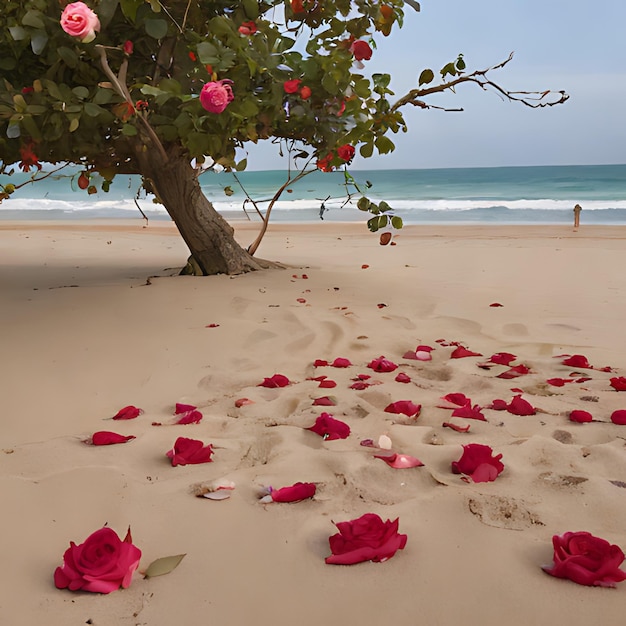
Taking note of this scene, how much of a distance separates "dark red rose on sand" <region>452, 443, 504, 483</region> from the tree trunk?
320 cm

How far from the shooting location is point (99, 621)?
1157 millimetres

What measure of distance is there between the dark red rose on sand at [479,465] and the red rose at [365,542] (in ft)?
1.39

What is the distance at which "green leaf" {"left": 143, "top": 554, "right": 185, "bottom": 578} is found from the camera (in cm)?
130

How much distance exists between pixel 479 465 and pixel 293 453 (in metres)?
0.53

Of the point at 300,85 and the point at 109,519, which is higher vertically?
the point at 300,85

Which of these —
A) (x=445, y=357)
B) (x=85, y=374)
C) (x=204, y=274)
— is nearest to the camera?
(x=85, y=374)

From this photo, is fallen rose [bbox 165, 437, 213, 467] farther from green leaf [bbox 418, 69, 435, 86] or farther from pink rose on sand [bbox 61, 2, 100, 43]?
green leaf [bbox 418, 69, 435, 86]

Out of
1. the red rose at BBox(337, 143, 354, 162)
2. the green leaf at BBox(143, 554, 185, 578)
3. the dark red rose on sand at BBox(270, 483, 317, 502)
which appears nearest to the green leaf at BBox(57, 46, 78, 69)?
the red rose at BBox(337, 143, 354, 162)

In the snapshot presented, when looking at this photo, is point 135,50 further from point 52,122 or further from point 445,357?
point 445,357

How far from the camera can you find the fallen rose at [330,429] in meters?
2.01

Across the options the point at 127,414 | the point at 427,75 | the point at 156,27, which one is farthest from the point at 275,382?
the point at 427,75

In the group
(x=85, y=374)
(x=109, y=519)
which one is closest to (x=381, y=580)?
(x=109, y=519)

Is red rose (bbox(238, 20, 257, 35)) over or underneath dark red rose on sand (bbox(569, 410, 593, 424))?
over

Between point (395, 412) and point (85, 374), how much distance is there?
137 cm
